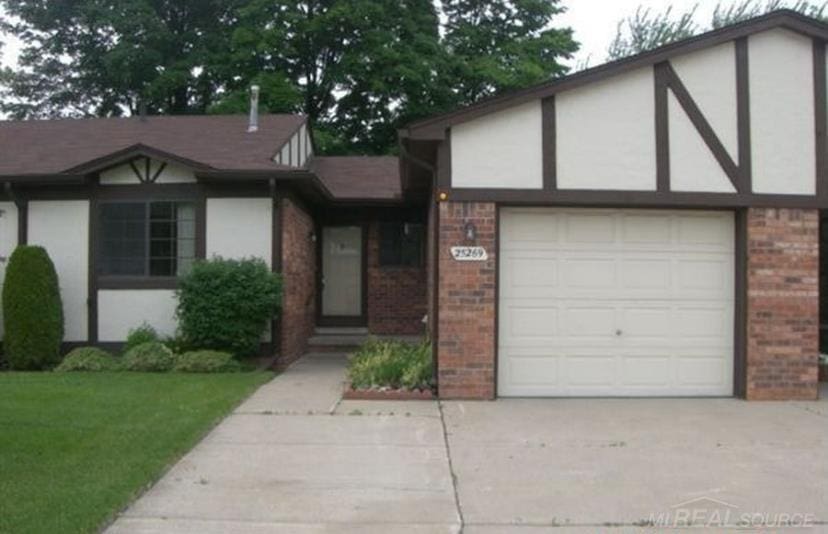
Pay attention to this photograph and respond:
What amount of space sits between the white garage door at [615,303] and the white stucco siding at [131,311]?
5.90 meters

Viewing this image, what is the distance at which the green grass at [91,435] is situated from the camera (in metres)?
Answer: 5.55

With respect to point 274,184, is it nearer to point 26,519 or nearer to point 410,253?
point 410,253

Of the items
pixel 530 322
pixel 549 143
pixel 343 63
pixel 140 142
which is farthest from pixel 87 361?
pixel 343 63

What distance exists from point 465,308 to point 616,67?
339 centimetres

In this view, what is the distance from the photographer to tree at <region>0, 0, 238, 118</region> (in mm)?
29594

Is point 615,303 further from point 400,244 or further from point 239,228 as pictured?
point 400,244

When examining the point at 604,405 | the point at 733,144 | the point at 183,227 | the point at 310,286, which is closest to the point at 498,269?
the point at 604,405

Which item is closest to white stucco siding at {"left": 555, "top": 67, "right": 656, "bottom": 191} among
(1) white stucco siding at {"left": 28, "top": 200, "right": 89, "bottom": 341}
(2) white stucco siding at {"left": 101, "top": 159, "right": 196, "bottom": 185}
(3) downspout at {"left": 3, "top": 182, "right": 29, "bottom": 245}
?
(2) white stucco siding at {"left": 101, "top": 159, "right": 196, "bottom": 185}

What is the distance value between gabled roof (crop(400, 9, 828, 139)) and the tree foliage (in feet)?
55.7

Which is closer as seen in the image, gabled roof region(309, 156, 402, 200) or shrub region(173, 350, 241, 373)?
shrub region(173, 350, 241, 373)

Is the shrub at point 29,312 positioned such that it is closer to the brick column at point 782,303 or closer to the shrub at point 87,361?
the shrub at point 87,361

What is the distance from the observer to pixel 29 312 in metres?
12.5

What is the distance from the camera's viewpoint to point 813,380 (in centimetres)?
A: 1025

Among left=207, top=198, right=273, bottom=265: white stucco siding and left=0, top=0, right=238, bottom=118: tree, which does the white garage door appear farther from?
left=0, top=0, right=238, bottom=118: tree
